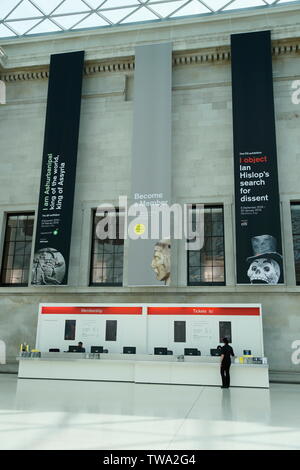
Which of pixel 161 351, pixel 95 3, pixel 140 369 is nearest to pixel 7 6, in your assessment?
pixel 95 3

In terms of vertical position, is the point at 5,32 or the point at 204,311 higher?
the point at 5,32

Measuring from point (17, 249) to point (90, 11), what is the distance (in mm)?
12648

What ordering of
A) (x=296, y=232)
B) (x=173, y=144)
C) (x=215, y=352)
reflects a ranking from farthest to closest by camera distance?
(x=173, y=144)
(x=296, y=232)
(x=215, y=352)

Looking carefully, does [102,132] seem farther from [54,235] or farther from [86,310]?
[86,310]

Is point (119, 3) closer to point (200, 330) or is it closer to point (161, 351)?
point (200, 330)

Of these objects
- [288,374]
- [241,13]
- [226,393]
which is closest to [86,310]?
[226,393]

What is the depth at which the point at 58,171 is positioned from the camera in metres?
18.5

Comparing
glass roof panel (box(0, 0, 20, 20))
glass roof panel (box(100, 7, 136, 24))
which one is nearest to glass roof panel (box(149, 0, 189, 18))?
glass roof panel (box(100, 7, 136, 24))

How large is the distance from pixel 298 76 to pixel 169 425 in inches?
651

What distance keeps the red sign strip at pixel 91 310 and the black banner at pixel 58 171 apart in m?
1.49

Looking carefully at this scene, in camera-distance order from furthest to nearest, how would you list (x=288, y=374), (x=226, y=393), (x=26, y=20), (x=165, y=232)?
(x=26, y=20)
(x=165, y=232)
(x=288, y=374)
(x=226, y=393)

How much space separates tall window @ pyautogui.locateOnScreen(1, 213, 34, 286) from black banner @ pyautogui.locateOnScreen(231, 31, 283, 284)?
31.4 feet

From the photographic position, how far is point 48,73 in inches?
816

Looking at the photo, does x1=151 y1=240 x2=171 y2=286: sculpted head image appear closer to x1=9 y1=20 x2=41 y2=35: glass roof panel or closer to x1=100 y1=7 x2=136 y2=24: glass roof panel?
x1=100 y1=7 x2=136 y2=24: glass roof panel
